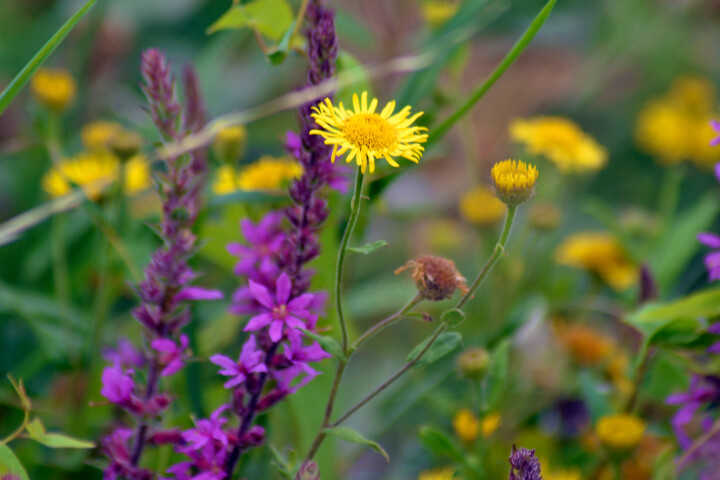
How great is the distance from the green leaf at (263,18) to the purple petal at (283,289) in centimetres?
17

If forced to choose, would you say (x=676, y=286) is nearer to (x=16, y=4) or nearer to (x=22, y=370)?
(x=22, y=370)

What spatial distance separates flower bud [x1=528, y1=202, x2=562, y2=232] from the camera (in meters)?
0.63

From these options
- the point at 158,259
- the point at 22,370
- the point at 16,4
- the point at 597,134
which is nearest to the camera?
the point at 158,259

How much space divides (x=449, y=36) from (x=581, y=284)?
382mm

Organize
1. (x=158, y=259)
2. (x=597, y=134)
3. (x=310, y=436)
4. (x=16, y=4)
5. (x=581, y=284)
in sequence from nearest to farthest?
(x=158, y=259) → (x=310, y=436) → (x=581, y=284) → (x=597, y=134) → (x=16, y=4)

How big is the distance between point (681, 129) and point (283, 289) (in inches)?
32.1

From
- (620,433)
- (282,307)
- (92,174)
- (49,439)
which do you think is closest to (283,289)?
(282,307)

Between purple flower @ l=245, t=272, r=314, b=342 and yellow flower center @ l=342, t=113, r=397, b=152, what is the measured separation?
0.07 m

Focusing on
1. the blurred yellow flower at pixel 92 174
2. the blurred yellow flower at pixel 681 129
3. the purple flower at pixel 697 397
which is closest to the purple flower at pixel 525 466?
the purple flower at pixel 697 397

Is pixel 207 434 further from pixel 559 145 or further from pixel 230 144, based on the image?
pixel 559 145

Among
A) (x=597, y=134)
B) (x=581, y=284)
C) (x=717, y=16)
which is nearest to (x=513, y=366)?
(x=581, y=284)

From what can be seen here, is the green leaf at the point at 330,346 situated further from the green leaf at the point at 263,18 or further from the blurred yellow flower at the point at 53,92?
the blurred yellow flower at the point at 53,92

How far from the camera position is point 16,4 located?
126cm

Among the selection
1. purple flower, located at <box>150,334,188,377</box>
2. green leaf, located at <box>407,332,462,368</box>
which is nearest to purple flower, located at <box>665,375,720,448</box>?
green leaf, located at <box>407,332,462,368</box>
